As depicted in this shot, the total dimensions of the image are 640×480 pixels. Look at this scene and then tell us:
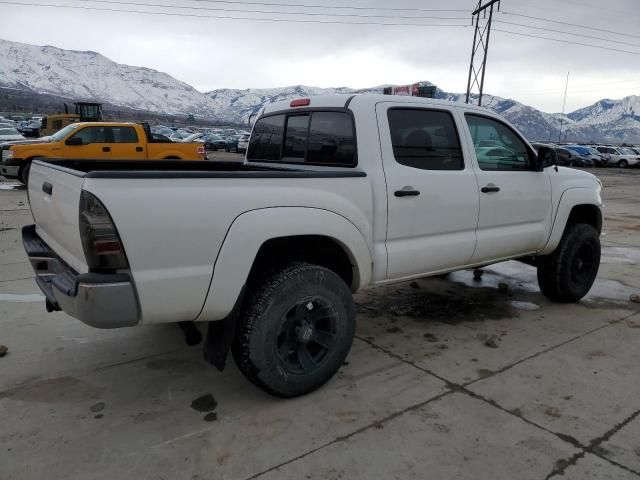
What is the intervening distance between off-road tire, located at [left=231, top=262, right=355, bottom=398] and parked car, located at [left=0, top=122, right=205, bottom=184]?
10.8 m

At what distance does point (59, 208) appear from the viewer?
2.78 metres

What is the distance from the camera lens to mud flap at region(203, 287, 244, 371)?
9.10ft

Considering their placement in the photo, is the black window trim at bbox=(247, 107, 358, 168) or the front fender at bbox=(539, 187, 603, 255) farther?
the front fender at bbox=(539, 187, 603, 255)

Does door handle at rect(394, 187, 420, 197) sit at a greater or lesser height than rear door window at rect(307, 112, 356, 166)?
lesser

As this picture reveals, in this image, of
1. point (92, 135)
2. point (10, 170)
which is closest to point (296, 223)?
point (92, 135)

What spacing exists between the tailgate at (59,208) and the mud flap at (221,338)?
0.77 metres

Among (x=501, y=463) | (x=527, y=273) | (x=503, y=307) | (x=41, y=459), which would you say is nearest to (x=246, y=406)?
(x=41, y=459)

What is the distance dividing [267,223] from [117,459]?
140 centimetres

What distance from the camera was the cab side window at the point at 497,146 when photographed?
13.4ft

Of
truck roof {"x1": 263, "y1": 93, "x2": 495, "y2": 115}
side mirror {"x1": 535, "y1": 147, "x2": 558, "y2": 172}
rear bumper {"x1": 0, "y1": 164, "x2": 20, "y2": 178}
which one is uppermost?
truck roof {"x1": 263, "y1": 93, "x2": 495, "y2": 115}

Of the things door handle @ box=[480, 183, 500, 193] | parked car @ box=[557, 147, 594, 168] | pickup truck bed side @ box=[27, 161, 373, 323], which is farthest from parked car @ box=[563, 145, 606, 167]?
pickup truck bed side @ box=[27, 161, 373, 323]

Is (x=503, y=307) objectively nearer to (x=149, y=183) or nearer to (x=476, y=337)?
(x=476, y=337)

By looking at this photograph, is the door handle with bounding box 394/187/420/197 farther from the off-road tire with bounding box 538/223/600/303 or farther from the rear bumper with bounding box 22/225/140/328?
the off-road tire with bounding box 538/223/600/303

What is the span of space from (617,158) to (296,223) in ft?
145
